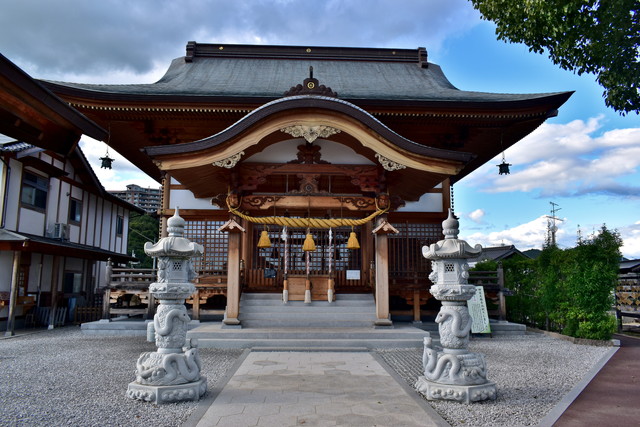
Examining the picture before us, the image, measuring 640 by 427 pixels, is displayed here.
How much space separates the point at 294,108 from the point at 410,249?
5576mm

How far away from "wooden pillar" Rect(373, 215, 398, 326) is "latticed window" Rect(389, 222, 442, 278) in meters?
1.72

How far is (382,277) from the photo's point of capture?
416 inches

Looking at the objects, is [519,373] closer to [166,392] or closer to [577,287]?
[577,287]

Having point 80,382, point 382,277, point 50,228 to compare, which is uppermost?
point 50,228

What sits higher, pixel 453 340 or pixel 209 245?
pixel 209 245

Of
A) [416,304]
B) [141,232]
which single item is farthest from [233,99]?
[141,232]

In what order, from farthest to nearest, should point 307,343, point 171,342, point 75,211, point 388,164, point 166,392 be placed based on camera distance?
1. point 75,211
2. point 388,164
3. point 307,343
4. point 171,342
5. point 166,392

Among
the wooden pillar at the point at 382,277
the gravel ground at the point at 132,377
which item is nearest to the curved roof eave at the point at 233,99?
the wooden pillar at the point at 382,277

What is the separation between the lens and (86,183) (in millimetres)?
18719

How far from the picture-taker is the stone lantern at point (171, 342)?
544cm

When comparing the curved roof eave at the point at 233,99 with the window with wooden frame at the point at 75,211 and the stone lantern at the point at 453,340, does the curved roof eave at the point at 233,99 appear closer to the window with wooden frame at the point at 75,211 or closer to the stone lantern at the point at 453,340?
the stone lantern at the point at 453,340

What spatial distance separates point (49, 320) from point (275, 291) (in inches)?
311

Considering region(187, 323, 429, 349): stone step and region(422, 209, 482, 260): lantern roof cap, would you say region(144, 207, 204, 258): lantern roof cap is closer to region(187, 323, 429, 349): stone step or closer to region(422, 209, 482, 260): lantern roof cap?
region(422, 209, 482, 260): lantern roof cap

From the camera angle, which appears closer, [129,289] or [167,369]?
[167,369]
